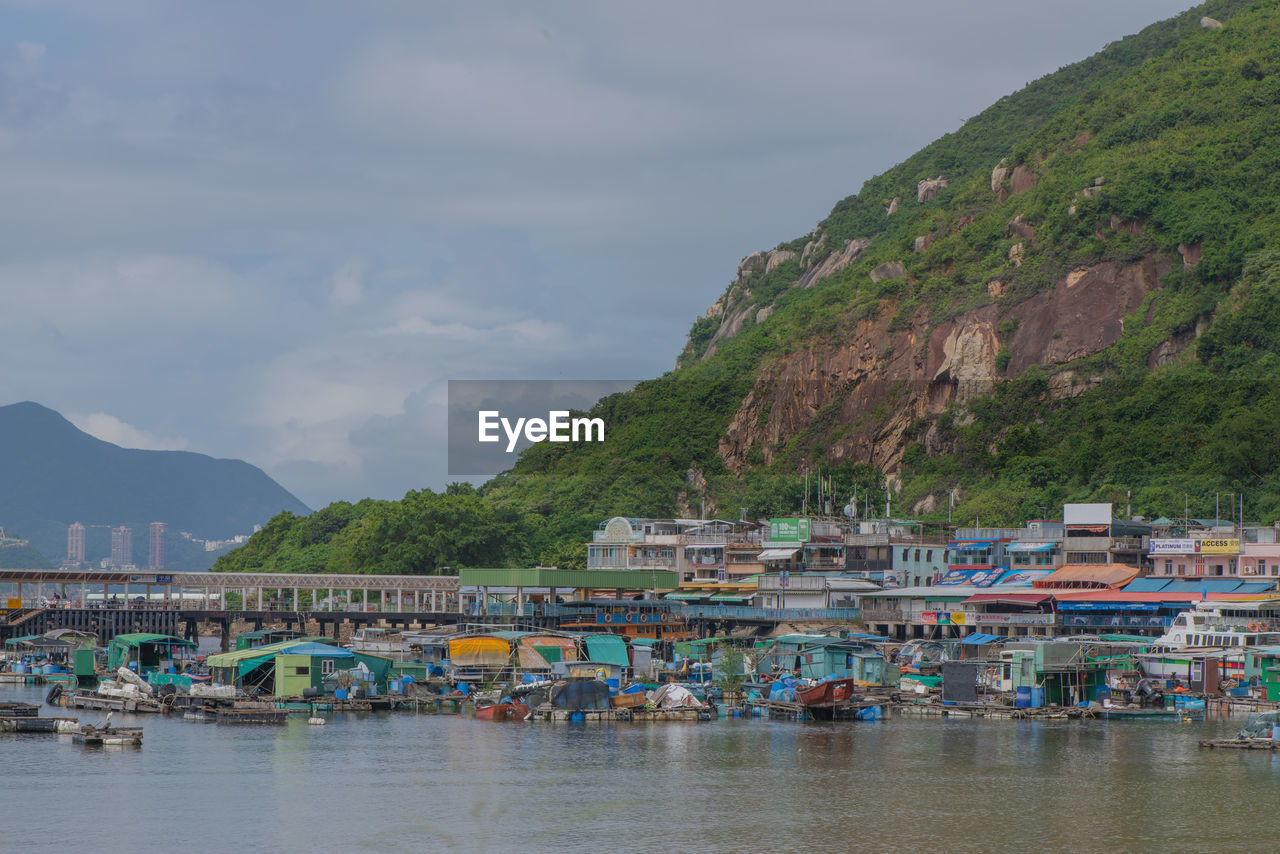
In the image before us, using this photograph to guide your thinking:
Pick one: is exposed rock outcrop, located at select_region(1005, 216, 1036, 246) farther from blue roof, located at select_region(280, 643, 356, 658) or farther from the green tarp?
blue roof, located at select_region(280, 643, 356, 658)

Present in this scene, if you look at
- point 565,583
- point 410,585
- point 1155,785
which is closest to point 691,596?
point 565,583

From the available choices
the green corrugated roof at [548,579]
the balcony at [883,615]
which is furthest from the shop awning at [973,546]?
the green corrugated roof at [548,579]

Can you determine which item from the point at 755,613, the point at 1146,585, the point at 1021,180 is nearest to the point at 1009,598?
the point at 1146,585

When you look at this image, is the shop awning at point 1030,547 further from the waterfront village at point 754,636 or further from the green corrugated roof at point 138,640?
the green corrugated roof at point 138,640

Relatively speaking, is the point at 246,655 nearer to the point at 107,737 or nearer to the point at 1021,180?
the point at 107,737

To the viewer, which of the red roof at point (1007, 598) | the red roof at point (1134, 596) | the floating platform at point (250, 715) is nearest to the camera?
the floating platform at point (250, 715)

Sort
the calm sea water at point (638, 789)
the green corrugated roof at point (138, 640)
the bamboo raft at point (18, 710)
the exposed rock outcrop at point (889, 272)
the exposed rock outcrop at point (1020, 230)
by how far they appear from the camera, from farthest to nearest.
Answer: the exposed rock outcrop at point (889, 272) → the exposed rock outcrop at point (1020, 230) → the green corrugated roof at point (138, 640) → the bamboo raft at point (18, 710) → the calm sea water at point (638, 789)

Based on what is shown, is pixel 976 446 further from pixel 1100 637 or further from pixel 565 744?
pixel 565 744
